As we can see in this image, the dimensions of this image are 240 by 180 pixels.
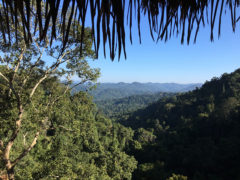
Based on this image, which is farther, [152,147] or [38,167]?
[152,147]

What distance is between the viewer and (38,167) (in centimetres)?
549

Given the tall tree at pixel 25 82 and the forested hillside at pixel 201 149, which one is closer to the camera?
the tall tree at pixel 25 82

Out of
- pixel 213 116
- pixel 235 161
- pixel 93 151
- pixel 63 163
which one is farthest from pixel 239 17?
pixel 213 116

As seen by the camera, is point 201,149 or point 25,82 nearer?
point 25,82

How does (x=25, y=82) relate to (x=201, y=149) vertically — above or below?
above

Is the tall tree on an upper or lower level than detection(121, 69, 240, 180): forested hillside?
upper

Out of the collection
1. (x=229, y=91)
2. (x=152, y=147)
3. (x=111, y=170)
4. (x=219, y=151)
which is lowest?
(x=152, y=147)

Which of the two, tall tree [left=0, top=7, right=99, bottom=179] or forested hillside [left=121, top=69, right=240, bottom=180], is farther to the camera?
forested hillside [left=121, top=69, right=240, bottom=180]

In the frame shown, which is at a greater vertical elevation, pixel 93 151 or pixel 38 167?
pixel 38 167

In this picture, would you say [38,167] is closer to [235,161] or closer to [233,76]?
[235,161]

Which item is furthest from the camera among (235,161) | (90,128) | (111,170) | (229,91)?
(229,91)

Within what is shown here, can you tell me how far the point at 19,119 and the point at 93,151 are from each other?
29931mm

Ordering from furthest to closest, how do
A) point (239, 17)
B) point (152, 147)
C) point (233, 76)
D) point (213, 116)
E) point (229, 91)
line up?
point (233, 76) < point (229, 91) < point (213, 116) < point (152, 147) < point (239, 17)

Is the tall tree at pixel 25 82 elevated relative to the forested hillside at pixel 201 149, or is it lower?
elevated
